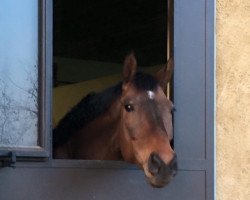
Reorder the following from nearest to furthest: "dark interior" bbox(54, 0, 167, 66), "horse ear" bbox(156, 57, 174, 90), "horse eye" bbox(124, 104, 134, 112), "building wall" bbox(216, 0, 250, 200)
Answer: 1. "horse eye" bbox(124, 104, 134, 112)
2. "horse ear" bbox(156, 57, 174, 90)
3. "building wall" bbox(216, 0, 250, 200)
4. "dark interior" bbox(54, 0, 167, 66)

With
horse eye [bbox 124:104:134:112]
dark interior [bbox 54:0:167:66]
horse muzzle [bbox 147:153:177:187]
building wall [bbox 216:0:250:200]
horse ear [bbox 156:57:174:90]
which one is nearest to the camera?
horse muzzle [bbox 147:153:177:187]

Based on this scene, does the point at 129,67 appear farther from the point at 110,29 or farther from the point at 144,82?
the point at 110,29

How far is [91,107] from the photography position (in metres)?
4.03

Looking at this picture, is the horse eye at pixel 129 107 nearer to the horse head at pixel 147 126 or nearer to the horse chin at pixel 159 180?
the horse head at pixel 147 126

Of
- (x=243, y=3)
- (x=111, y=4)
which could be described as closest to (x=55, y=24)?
(x=111, y=4)

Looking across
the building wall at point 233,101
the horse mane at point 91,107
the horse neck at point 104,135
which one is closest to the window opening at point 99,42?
the building wall at point 233,101

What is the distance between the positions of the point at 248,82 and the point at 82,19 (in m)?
1.76

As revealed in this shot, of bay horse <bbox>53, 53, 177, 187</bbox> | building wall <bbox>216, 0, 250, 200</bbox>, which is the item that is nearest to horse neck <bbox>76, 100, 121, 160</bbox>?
bay horse <bbox>53, 53, 177, 187</bbox>

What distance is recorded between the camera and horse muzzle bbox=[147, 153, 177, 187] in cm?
320

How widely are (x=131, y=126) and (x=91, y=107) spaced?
2.05 ft

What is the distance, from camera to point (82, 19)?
5559 millimetres

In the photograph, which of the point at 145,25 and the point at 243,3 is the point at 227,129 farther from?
the point at 145,25

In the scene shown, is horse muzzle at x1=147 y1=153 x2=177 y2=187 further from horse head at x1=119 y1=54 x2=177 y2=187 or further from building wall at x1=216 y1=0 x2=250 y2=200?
building wall at x1=216 y1=0 x2=250 y2=200

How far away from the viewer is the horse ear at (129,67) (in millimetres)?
3551
